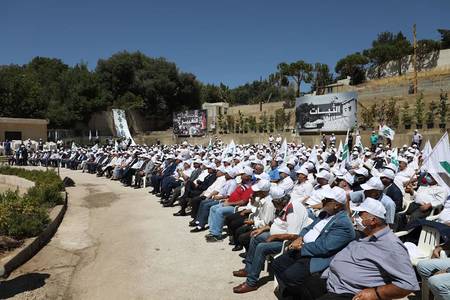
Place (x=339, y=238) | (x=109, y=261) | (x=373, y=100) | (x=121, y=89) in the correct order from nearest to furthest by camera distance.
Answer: (x=339, y=238), (x=109, y=261), (x=373, y=100), (x=121, y=89)

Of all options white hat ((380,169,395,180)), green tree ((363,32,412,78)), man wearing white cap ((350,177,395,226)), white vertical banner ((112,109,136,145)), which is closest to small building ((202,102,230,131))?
white vertical banner ((112,109,136,145))

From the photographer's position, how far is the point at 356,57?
184 ft

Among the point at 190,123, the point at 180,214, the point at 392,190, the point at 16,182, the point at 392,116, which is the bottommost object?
the point at 180,214

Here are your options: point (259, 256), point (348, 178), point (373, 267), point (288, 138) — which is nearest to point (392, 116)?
point (288, 138)

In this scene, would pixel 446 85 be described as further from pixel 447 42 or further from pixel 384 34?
pixel 384 34

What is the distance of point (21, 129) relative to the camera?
36.4m

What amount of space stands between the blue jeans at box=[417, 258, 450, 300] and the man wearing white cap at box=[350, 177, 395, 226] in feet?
4.31

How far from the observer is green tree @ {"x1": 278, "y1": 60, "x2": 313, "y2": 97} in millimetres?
52131

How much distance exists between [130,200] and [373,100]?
77.5 ft

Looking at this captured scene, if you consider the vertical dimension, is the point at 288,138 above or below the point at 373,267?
above

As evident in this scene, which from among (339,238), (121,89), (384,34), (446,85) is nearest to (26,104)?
(121,89)

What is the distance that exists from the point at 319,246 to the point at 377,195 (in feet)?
5.44

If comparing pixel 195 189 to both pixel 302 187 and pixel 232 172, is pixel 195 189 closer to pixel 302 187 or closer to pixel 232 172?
pixel 232 172

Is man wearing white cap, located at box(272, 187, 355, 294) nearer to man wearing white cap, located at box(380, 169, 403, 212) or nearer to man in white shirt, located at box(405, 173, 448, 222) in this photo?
man in white shirt, located at box(405, 173, 448, 222)
